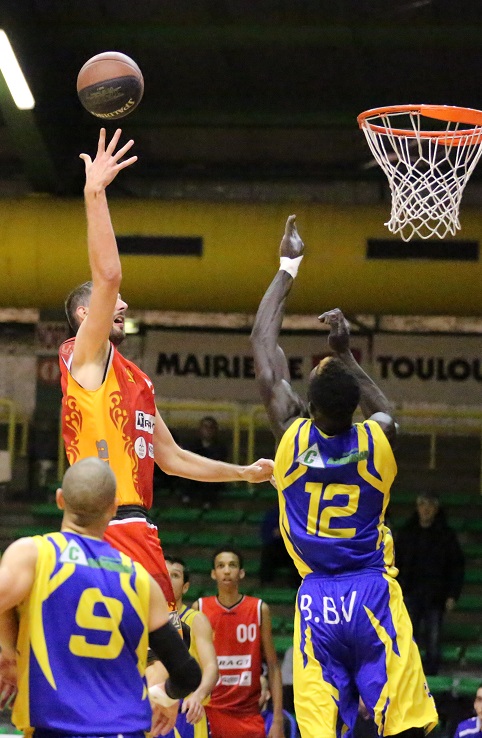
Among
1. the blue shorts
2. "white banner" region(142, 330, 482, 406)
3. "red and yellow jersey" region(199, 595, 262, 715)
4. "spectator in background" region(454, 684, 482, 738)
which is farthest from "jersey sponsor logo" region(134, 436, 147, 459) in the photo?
"white banner" region(142, 330, 482, 406)

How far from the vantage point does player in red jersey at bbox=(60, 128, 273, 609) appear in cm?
509

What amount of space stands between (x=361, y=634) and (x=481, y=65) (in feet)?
34.6

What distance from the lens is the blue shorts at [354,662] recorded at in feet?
17.0

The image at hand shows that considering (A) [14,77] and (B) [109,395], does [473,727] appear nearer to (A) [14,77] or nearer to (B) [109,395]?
(B) [109,395]

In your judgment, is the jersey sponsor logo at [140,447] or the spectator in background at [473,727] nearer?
the jersey sponsor logo at [140,447]

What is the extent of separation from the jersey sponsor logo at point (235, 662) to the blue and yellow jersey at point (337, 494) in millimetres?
4637

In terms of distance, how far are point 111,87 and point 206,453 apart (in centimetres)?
971

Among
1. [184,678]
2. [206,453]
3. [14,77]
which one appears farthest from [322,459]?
[206,453]

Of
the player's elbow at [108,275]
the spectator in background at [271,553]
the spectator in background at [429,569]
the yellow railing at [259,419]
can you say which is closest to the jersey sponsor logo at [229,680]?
the spectator in background at [429,569]

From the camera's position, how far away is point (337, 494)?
540cm

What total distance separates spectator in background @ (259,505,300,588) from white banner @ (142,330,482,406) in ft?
13.5

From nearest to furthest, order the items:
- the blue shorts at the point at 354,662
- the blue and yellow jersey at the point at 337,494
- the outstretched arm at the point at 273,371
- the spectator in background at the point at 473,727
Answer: the blue shorts at the point at 354,662
the blue and yellow jersey at the point at 337,494
the outstretched arm at the point at 273,371
the spectator in background at the point at 473,727

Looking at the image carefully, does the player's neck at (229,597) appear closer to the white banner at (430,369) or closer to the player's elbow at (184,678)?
the player's elbow at (184,678)

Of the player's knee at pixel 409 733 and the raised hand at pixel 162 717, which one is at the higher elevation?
the raised hand at pixel 162 717
